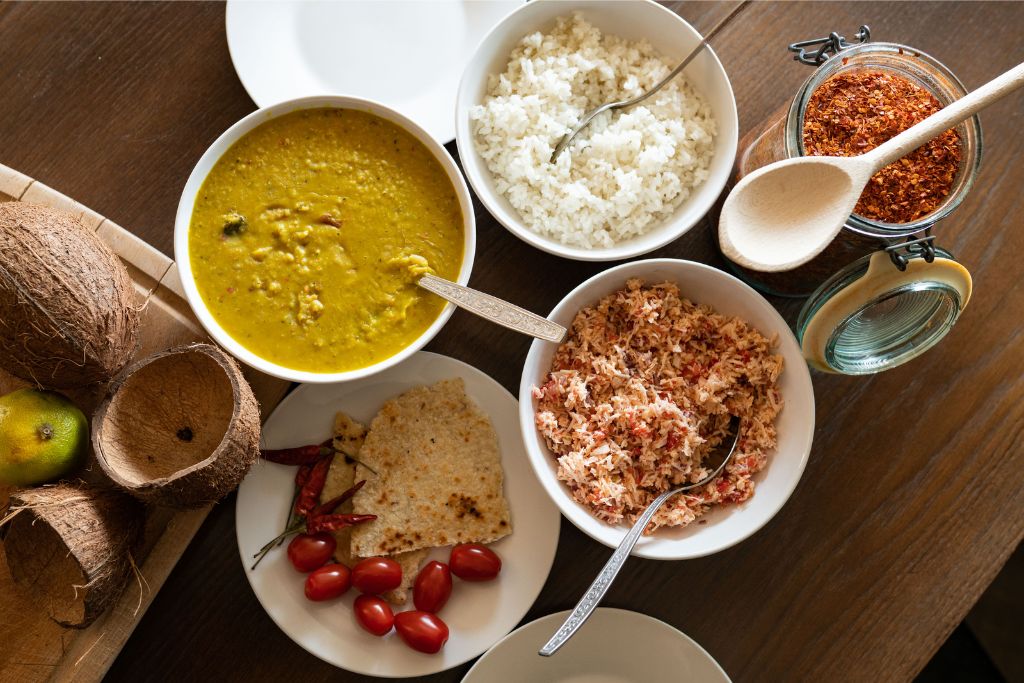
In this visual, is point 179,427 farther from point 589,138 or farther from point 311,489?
point 589,138

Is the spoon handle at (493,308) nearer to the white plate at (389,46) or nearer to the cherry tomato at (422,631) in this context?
the white plate at (389,46)

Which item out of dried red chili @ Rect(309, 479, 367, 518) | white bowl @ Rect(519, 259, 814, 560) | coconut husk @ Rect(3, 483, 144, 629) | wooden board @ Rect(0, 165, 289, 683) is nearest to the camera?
coconut husk @ Rect(3, 483, 144, 629)

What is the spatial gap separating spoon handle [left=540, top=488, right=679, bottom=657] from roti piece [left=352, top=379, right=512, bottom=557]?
A: 0.31m

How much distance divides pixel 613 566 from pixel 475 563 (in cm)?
39

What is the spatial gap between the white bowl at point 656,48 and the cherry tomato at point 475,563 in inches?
31.6

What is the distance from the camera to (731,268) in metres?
2.07

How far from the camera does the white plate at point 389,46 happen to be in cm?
208

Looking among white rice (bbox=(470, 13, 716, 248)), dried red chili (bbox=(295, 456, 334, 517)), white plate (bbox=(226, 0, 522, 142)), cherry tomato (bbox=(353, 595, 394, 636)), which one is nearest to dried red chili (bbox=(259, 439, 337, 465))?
dried red chili (bbox=(295, 456, 334, 517))

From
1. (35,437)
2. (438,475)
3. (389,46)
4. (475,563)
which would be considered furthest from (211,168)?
(475,563)

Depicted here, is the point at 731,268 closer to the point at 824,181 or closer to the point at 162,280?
the point at 824,181

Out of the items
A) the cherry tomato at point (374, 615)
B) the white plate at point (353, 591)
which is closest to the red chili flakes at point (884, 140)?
the white plate at point (353, 591)

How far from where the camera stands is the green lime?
67.6 inches

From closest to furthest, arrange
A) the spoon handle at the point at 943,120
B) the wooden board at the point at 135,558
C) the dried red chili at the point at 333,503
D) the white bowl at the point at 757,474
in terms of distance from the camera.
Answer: the spoon handle at the point at 943,120 → the white bowl at the point at 757,474 → the wooden board at the point at 135,558 → the dried red chili at the point at 333,503

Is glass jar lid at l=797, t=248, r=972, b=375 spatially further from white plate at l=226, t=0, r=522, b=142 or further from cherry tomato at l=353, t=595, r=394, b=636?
cherry tomato at l=353, t=595, r=394, b=636
